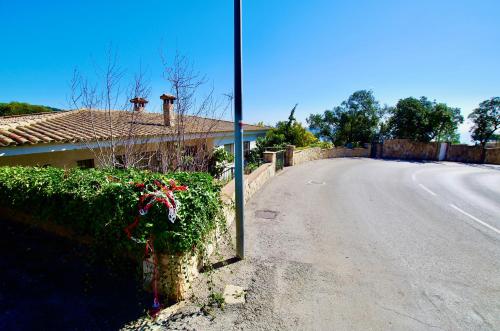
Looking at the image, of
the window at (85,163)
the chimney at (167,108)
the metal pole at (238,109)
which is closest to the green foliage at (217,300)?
the metal pole at (238,109)

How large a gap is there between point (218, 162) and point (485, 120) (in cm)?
3220

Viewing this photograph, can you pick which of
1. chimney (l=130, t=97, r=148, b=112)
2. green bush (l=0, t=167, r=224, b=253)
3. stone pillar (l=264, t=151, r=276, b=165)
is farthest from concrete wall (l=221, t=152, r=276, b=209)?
chimney (l=130, t=97, r=148, b=112)

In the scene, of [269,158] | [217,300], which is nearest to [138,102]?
[217,300]

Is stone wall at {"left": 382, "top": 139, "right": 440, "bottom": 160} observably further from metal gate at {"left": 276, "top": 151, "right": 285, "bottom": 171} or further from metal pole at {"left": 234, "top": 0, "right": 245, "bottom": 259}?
metal pole at {"left": 234, "top": 0, "right": 245, "bottom": 259}

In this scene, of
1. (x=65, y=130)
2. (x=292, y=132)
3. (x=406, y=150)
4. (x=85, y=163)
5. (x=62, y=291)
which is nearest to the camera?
(x=62, y=291)

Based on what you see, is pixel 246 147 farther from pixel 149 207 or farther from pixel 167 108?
pixel 149 207

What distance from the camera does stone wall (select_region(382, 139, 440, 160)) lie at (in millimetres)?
27031

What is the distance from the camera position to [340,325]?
2926mm

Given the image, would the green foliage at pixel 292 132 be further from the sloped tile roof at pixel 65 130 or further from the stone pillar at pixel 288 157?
the sloped tile roof at pixel 65 130

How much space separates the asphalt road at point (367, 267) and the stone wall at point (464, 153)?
2312 centimetres

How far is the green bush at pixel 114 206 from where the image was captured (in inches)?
120

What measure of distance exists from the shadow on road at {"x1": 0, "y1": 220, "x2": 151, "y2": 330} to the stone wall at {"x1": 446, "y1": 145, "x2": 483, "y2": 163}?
1321 inches

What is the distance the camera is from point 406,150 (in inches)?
1077

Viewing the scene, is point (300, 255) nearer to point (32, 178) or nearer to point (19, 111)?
point (32, 178)
